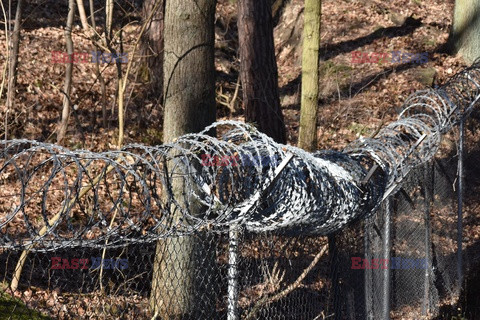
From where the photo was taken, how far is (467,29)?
15555mm

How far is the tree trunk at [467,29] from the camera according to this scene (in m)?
15.4

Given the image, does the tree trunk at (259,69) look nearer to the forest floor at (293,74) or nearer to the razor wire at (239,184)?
the forest floor at (293,74)

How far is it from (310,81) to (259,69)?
227 centimetres

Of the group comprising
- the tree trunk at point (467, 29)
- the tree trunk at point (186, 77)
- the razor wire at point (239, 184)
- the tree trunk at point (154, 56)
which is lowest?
the razor wire at point (239, 184)

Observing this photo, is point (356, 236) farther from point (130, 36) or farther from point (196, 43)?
point (130, 36)

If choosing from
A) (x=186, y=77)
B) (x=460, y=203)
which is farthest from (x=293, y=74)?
(x=186, y=77)

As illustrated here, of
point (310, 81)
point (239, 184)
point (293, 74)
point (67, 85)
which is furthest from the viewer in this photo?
point (293, 74)

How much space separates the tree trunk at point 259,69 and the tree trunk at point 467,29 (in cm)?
525

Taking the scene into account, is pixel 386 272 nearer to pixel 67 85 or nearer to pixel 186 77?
pixel 186 77

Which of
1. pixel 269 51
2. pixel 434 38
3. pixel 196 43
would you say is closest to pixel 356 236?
pixel 196 43

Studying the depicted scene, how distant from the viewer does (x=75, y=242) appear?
3445mm

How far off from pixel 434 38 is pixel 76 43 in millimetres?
8645

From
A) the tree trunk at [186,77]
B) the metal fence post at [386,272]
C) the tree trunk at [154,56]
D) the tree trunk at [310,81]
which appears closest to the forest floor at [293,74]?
the tree trunk at [154,56]

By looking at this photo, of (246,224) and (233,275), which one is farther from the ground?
(246,224)
